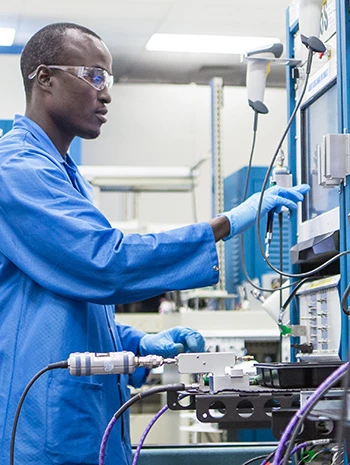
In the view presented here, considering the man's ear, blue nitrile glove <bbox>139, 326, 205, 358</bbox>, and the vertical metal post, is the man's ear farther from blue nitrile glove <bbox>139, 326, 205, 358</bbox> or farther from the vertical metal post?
the vertical metal post

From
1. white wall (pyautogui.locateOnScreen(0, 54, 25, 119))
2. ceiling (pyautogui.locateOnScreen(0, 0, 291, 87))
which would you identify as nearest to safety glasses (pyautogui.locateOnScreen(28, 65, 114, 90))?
white wall (pyautogui.locateOnScreen(0, 54, 25, 119))

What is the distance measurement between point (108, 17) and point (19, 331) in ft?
14.4

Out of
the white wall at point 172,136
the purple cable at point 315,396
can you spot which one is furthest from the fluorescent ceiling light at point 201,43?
the purple cable at point 315,396

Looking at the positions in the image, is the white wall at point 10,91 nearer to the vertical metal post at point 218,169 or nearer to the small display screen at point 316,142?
the vertical metal post at point 218,169

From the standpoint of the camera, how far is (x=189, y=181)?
4.32 meters

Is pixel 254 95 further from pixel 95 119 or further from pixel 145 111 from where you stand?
pixel 145 111

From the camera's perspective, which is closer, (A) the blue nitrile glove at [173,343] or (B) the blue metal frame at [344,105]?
(B) the blue metal frame at [344,105]

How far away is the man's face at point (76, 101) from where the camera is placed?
1.81m

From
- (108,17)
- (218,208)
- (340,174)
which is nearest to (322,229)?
(340,174)

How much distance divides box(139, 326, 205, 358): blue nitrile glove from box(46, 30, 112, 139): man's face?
501mm

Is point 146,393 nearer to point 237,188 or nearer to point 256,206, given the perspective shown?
point 256,206

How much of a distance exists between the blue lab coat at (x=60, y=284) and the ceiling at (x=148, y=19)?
382 centimetres

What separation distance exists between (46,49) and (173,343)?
74 centimetres

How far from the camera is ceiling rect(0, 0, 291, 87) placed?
17.8 ft
